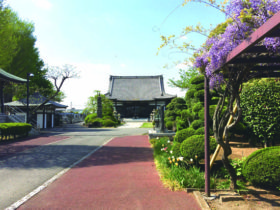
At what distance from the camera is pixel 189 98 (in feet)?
51.2

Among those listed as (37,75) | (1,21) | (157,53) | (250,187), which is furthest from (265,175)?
(37,75)

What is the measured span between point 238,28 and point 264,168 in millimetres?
2854

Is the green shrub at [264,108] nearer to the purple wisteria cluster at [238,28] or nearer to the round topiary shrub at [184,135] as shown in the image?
the round topiary shrub at [184,135]

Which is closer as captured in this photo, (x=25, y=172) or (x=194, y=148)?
(x=194, y=148)

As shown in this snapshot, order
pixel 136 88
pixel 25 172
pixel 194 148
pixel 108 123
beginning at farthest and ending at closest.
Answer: pixel 136 88, pixel 108 123, pixel 25 172, pixel 194 148

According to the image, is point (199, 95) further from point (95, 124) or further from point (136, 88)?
point (136, 88)

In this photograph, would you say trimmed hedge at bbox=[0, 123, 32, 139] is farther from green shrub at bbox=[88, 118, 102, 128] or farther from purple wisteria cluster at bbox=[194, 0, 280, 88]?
purple wisteria cluster at bbox=[194, 0, 280, 88]

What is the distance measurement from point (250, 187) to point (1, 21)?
1820 centimetres

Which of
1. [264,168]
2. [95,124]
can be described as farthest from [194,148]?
[95,124]

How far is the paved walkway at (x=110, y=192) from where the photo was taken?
410 centimetres

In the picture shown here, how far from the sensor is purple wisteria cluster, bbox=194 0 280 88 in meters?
3.33

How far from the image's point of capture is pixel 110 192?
479cm

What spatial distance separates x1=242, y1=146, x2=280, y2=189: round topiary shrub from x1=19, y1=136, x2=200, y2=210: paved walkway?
54.5 inches

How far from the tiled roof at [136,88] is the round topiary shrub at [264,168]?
114ft
